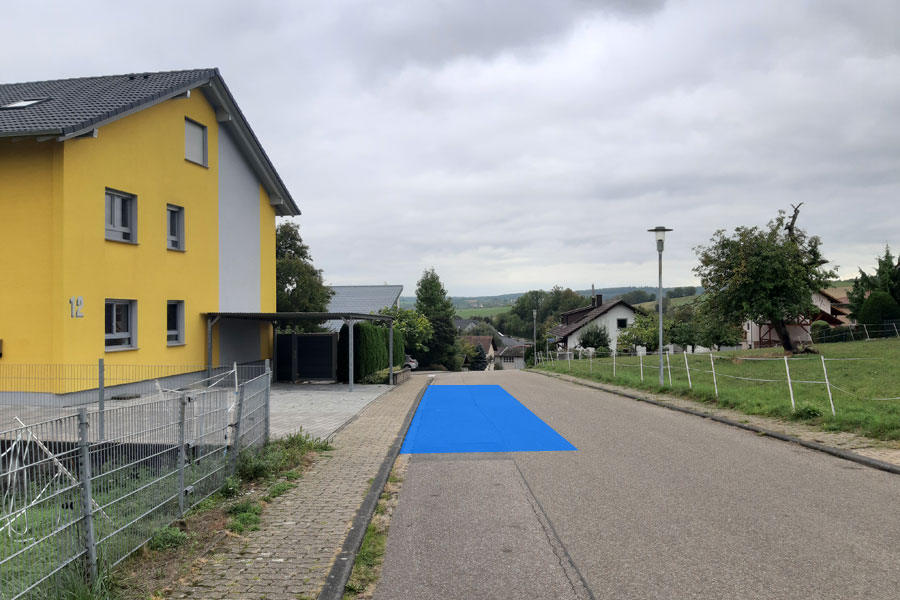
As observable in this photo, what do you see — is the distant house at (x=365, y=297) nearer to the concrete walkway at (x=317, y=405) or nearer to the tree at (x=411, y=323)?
the tree at (x=411, y=323)

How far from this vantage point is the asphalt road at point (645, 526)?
4.44 metres

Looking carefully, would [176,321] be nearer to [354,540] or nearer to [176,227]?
[176,227]

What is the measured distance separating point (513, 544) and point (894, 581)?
266cm

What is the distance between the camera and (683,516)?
602 centimetres

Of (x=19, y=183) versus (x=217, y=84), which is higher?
(x=217, y=84)

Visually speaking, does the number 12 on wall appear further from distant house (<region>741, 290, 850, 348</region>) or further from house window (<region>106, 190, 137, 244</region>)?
distant house (<region>741, 290, 850, 348</region>)

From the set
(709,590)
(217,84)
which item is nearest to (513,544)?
(709,590)

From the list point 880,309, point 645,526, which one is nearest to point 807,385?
point 645,526

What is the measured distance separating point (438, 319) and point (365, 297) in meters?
8.02

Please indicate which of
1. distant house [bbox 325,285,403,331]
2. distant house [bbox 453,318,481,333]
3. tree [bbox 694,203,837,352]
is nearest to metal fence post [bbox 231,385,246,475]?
tree [bbox 694,203,837,352]

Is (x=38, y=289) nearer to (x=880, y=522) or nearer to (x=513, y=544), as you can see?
(x=513, y=544)

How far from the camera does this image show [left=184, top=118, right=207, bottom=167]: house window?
19688 mm

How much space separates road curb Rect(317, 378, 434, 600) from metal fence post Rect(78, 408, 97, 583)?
1.52 metres

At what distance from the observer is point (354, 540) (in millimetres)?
5355
